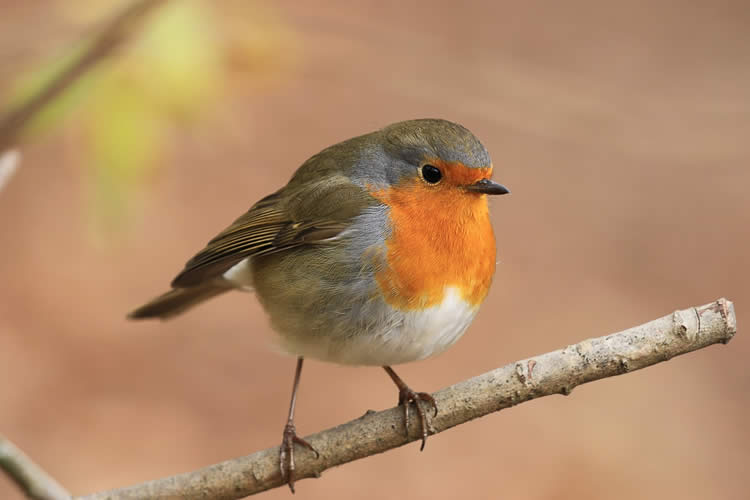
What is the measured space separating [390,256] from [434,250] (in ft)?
0.46

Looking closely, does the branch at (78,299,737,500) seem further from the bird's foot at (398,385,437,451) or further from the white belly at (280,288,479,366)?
the white belly at (280,288,479,366)

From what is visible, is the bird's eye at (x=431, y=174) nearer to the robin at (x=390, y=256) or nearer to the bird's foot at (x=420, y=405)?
the robin at (x=390, y=256)

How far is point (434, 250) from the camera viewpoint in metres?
2.94

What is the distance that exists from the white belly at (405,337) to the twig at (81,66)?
1.50m

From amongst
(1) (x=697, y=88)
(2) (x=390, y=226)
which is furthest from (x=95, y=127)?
(1) (x=697, y=88)

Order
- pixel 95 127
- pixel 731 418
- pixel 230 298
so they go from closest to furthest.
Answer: pixel 95 127 → pixel 731 418 → pixel 230 298

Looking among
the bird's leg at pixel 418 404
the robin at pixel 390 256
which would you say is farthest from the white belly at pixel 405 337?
the bird's leg at pixel 418 404

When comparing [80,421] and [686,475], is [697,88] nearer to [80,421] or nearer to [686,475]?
[686,475]

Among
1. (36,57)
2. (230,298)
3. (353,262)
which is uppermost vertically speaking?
(36,57)

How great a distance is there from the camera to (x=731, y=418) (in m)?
6.04

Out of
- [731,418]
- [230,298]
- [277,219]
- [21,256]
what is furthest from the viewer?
[230,298]

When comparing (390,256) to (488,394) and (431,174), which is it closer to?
(431,174)

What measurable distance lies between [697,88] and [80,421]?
5.40 meters

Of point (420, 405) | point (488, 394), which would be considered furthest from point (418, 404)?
point (488, 394)
